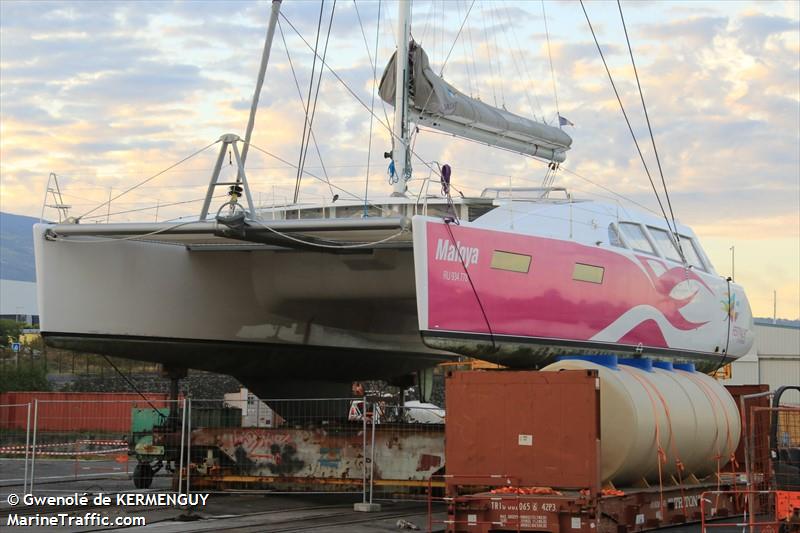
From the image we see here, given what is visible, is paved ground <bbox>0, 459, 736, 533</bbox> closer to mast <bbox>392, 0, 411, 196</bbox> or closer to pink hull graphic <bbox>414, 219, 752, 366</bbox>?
pink hull graphic <bbox>414, 219, 752, 366</bbox>

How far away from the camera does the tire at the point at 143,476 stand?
15.5 metres

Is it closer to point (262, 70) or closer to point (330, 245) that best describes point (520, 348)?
point (330, 245)

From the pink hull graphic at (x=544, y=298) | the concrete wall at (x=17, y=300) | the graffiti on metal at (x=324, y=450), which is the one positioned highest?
the concrete wall at (x=17, y=300)

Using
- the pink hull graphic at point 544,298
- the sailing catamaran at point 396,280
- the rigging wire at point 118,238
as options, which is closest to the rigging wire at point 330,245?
the sailing catamaran at point 396,280

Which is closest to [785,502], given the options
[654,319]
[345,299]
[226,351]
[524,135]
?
[654,319]

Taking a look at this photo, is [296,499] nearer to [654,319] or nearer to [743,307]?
[654,319]

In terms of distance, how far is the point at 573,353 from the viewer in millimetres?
14242

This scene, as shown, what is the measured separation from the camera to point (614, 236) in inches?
611

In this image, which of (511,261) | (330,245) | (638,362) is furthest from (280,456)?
(638,362)

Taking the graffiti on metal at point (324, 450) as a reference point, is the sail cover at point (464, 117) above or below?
above

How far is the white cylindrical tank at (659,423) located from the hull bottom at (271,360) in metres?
5.79

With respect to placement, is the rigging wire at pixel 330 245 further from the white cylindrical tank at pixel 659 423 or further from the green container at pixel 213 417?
the green container at pixel 213 417

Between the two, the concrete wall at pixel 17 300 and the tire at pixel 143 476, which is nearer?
the tire at pixel 143 476

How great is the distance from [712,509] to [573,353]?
2.68 m
